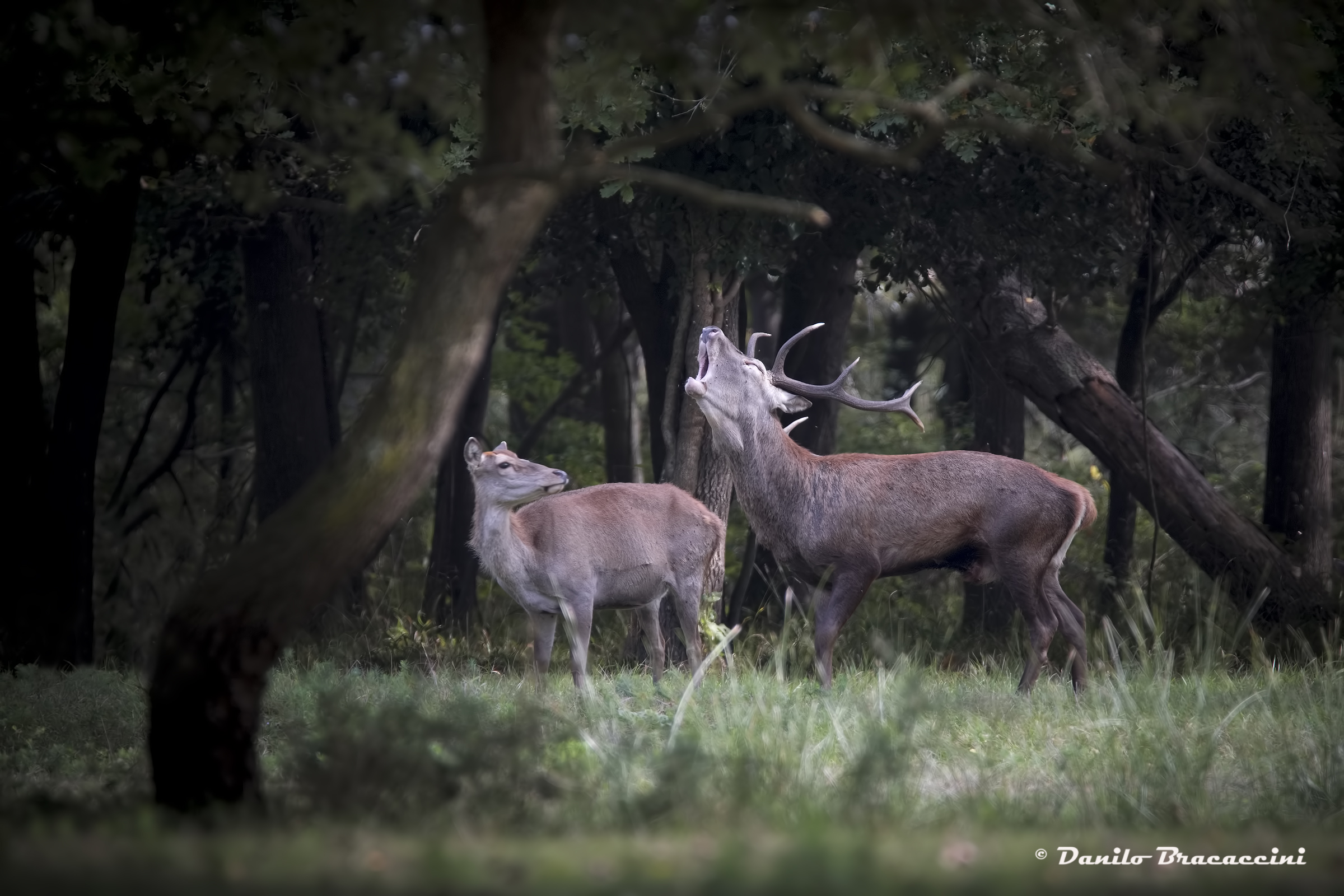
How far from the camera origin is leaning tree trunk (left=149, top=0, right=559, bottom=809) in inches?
190

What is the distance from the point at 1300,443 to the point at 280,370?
8.65 metres

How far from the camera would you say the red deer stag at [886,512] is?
9375 millimetres

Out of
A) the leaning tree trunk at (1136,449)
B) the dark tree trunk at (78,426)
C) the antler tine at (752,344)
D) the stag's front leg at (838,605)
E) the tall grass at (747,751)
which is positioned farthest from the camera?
the leaning tree trunk at (1136,449)

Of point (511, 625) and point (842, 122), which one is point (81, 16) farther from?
point (511, 625)

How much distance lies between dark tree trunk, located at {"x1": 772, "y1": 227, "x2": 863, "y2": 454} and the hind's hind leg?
3878 mm

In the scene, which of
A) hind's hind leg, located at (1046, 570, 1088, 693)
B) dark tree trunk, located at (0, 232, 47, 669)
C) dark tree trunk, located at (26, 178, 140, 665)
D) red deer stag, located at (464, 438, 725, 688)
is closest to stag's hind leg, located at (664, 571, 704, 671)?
red deer stag, located at (464, 438, 725, 688)

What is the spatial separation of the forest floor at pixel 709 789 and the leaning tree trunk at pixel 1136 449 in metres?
2.91

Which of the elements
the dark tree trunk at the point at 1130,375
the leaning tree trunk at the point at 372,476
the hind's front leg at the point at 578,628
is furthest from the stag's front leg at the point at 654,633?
the leaning tree trunk at the point at 372,476

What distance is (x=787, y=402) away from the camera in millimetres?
10023

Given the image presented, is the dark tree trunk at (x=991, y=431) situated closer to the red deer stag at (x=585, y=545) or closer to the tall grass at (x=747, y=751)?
the tall grass at (x=747, y=751)

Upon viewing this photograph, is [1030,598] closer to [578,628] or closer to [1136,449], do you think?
[578,628]

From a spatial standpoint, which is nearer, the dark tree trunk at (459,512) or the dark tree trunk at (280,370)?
the dark tree trunk at (280,370)

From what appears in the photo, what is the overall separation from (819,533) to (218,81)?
16.3 feet

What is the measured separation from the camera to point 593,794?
509 centimetres
